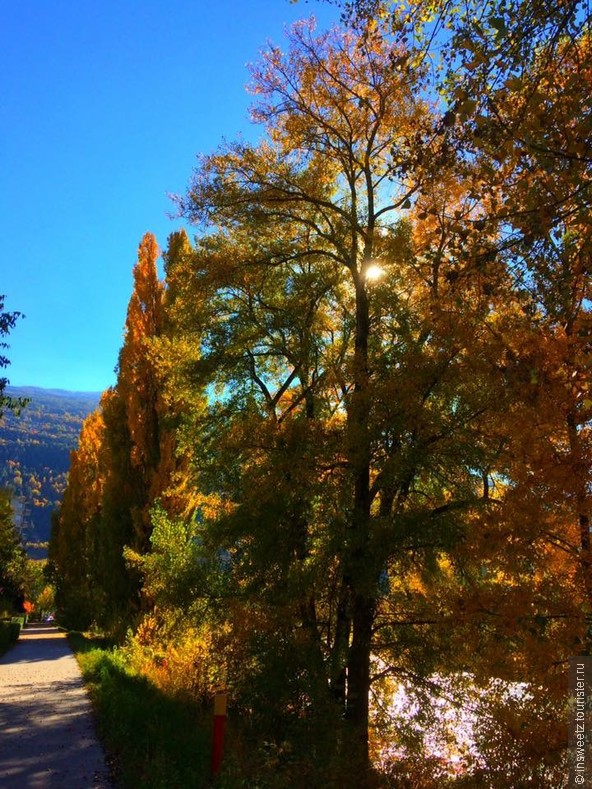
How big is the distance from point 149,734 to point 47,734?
2014mm

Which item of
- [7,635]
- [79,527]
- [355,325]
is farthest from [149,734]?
[79,527]

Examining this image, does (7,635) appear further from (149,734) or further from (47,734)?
(149,734)

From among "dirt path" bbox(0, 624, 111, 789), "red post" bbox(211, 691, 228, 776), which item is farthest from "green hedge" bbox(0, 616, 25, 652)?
"red post" bbox(211, 691, 228, 776)

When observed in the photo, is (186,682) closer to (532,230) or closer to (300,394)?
(300,394)

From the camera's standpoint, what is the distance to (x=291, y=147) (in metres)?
10.7

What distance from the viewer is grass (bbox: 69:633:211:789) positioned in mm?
5414

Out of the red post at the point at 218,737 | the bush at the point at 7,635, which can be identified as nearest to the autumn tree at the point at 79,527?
the bush at the point at 7,635

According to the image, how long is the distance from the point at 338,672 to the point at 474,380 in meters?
4.67

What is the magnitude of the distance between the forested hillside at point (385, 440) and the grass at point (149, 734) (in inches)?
23.0

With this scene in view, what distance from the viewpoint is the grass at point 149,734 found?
17.8 ft

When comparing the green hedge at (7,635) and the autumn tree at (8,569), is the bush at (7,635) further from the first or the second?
the autumn tree at (8,569)

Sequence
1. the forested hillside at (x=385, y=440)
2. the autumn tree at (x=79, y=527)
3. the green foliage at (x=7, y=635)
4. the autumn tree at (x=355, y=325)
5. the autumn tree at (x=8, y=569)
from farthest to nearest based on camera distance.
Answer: the autumn tree at (x=79, y=527), the autumn tree at (x=8, y=569), the green foliage at (x=7, y=635), the autumn tree at (x=355, y=325), the forested hillside at (x=385, y=440)

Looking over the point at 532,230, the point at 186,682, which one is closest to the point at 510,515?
the point at 532,230

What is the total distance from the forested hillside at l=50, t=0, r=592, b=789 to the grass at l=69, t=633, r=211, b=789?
1.92 ft
